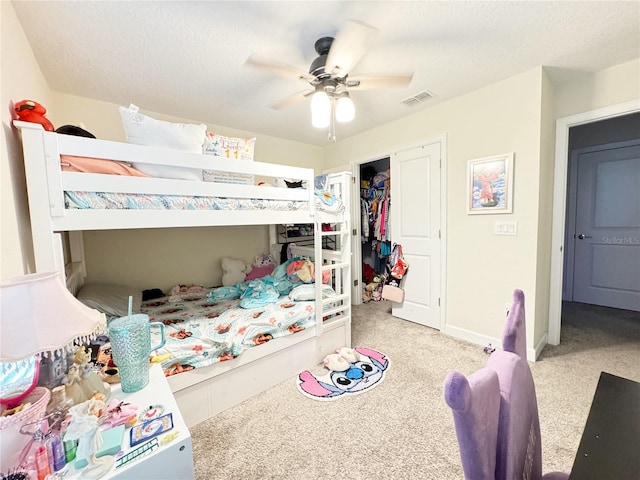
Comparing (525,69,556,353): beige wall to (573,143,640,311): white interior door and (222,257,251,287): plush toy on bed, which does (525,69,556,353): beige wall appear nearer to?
(573,143,640,311): white interior door

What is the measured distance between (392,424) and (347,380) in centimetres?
49

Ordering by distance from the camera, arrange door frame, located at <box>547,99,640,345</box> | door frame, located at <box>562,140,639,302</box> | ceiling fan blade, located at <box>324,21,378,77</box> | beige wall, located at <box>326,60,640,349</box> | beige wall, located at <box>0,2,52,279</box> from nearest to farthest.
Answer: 1. beige wall, located at <box>0,2,52,279</box>
2. ceiling fan blade, located at <box>324,21,378,77</box>
3. beige wall, located at <box>326,60,640,349</box>
4. door frame, located at <box>547,99,640,345</box>
5. door frame, located at <box>562,140,639,302</box>

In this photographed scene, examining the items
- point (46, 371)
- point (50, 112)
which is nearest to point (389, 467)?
point (46, 371)

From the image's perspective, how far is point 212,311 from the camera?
91.0 inches

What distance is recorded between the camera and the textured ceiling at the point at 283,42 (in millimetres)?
1444

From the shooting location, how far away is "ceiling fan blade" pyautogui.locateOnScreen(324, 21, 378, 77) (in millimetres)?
1247

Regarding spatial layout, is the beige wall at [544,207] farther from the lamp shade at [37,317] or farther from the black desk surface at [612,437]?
the lamp shade at [37,317]

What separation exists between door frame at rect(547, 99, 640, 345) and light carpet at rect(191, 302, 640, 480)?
285 millimetres

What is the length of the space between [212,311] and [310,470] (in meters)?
1.40

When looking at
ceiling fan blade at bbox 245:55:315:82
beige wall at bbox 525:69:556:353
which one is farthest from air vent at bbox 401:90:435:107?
ceiling fan blade at bbox 245:55:315:82

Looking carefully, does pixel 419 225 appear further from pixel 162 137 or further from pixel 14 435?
pixel 14 435

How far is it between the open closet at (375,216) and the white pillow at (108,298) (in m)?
2.92

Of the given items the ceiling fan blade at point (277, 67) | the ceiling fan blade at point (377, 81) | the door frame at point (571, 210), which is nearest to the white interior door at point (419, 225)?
the ceiling fan blade at point (377, 81)

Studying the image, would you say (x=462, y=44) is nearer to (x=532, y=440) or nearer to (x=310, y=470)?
(x=532, y=440)
